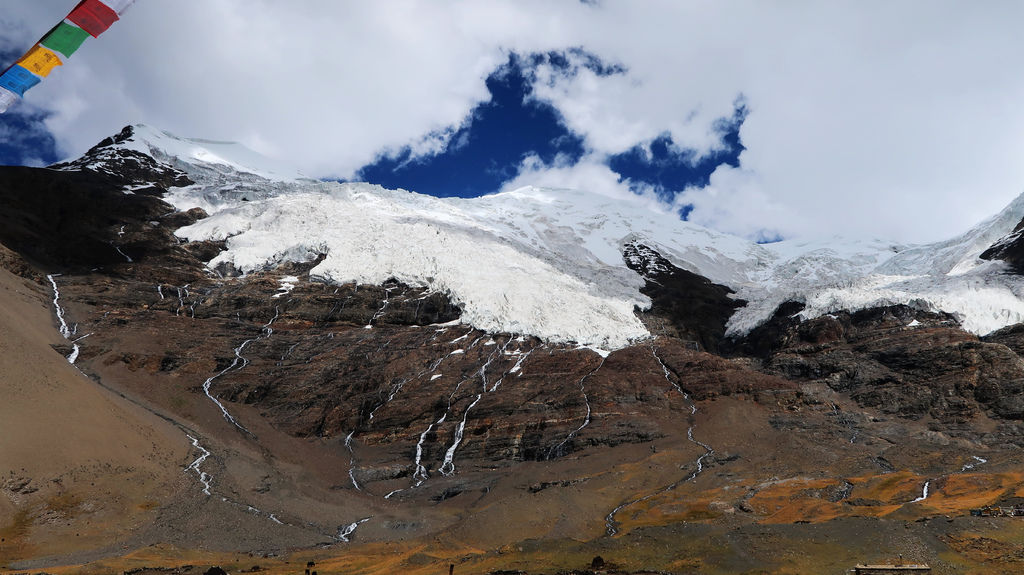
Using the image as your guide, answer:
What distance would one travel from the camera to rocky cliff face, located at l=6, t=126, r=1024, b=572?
2234 inches

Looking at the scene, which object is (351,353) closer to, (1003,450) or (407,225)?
(407,225)

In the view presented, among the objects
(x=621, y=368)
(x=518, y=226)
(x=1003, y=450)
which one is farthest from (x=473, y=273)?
(x=1003, y=450)

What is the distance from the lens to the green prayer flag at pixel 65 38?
69.9 feet

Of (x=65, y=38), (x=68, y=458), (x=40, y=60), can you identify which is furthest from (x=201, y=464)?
(x=65, y=38)

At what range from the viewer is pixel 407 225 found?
445 ft

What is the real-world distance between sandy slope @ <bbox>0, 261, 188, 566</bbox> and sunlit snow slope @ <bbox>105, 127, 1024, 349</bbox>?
5111cm

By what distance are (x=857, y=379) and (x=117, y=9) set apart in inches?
3711

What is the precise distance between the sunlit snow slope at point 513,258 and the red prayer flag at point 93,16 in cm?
8250

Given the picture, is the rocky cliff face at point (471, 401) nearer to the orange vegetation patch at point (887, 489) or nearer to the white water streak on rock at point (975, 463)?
the orange vegetation patch at point (887, 489)

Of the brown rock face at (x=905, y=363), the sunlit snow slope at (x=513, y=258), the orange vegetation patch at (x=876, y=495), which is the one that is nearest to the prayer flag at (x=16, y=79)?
the orange vegetation patch at (x=876, y=495)

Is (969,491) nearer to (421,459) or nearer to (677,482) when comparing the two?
(677,482)

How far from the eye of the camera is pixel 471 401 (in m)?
84.4

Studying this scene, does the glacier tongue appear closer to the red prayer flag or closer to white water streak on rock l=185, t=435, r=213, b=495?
white water streak on rock l=185, t=435, r=213, b=495

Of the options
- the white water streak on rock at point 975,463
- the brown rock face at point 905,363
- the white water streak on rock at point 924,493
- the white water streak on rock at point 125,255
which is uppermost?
the white water streak on rock at point 125,255
